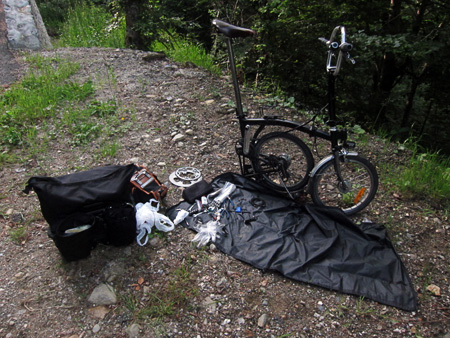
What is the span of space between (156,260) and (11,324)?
998mm

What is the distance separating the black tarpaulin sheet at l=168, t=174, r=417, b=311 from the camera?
2.34 m

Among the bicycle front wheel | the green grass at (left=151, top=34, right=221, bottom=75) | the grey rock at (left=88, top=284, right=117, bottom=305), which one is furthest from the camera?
the green grass at (left=151, top=34, right=221, bottom=75)

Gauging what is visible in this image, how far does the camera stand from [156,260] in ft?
8.26

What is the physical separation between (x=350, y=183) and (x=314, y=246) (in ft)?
2.45

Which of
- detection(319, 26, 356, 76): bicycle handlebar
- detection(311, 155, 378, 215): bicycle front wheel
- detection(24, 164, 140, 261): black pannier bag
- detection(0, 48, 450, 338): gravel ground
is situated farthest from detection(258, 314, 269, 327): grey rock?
detection(319, 26, 356, 76): bicycle handlebar

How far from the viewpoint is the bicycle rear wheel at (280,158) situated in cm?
305

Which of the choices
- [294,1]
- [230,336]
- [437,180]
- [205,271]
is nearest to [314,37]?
[294,1]

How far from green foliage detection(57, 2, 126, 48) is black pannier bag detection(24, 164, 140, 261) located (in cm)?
565

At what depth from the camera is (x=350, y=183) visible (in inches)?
116

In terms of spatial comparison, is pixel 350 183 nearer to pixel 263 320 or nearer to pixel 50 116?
pixel 263 320

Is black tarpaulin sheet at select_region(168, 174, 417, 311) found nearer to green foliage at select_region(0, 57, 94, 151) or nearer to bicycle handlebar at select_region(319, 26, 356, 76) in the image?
bicycle handlebar at select_region(319, 26, 356, 76)

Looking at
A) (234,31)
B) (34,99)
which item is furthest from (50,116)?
(234,31)

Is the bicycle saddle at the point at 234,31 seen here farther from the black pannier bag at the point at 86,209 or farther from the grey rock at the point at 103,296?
the grey rock at the point at 103,296

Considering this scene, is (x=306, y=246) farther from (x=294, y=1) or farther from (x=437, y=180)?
(x=294, y=1)
